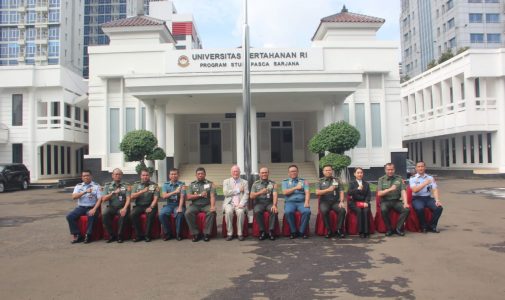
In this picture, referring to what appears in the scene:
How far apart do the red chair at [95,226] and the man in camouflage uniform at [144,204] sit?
70cm

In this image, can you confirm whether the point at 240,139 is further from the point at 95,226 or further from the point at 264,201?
the point at 95,226

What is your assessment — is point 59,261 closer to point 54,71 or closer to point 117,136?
point 117,136

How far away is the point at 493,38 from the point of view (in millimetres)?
52125

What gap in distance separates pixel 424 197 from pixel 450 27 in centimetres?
5316

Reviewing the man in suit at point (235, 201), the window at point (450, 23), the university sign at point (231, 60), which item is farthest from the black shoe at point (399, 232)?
the window at point (450, 23)

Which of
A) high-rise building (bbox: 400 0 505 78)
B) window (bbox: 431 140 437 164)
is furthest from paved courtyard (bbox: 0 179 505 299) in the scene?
high-rise building (bbox: 400 0 505 78)

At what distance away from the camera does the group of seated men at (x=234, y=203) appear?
7.55 metres

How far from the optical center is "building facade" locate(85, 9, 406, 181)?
1705cm

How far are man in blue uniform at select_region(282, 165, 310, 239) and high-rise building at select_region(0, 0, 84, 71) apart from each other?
6118cm

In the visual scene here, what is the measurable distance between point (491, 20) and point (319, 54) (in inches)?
1729

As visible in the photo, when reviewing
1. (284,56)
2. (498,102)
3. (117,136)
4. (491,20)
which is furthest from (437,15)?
(117,136)

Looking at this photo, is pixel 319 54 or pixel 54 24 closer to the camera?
pixel 319 54

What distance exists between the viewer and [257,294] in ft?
14.9

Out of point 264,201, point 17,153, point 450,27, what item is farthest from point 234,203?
point 450,27
